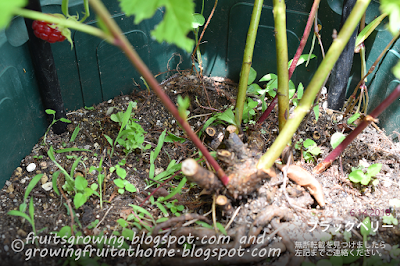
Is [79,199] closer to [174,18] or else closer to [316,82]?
[174,18]

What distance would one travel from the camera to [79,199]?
3.75 feet

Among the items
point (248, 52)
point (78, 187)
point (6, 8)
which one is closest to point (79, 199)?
point (78, 187)

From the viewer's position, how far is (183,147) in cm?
151

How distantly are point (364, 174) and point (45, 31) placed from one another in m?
1.34

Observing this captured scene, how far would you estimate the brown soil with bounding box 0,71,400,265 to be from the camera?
1.07 metres

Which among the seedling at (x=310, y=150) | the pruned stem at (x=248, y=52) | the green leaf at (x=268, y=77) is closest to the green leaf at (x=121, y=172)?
the pruned stem at (x=248, y=52)

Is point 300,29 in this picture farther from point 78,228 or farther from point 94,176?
point 78,228

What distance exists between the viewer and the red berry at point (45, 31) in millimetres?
1156

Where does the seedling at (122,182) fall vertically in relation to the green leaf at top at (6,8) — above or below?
below

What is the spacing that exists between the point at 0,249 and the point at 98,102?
0.87 m

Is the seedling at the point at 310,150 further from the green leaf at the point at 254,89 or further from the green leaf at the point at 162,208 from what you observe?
the green leaf at the point at 162,208

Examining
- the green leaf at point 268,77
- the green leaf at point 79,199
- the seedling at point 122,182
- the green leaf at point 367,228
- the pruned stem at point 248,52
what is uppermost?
the pruned stem at point 248,52

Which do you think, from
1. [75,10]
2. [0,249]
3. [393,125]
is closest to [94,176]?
[0,249]

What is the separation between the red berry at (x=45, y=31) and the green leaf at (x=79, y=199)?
1.94 feet
